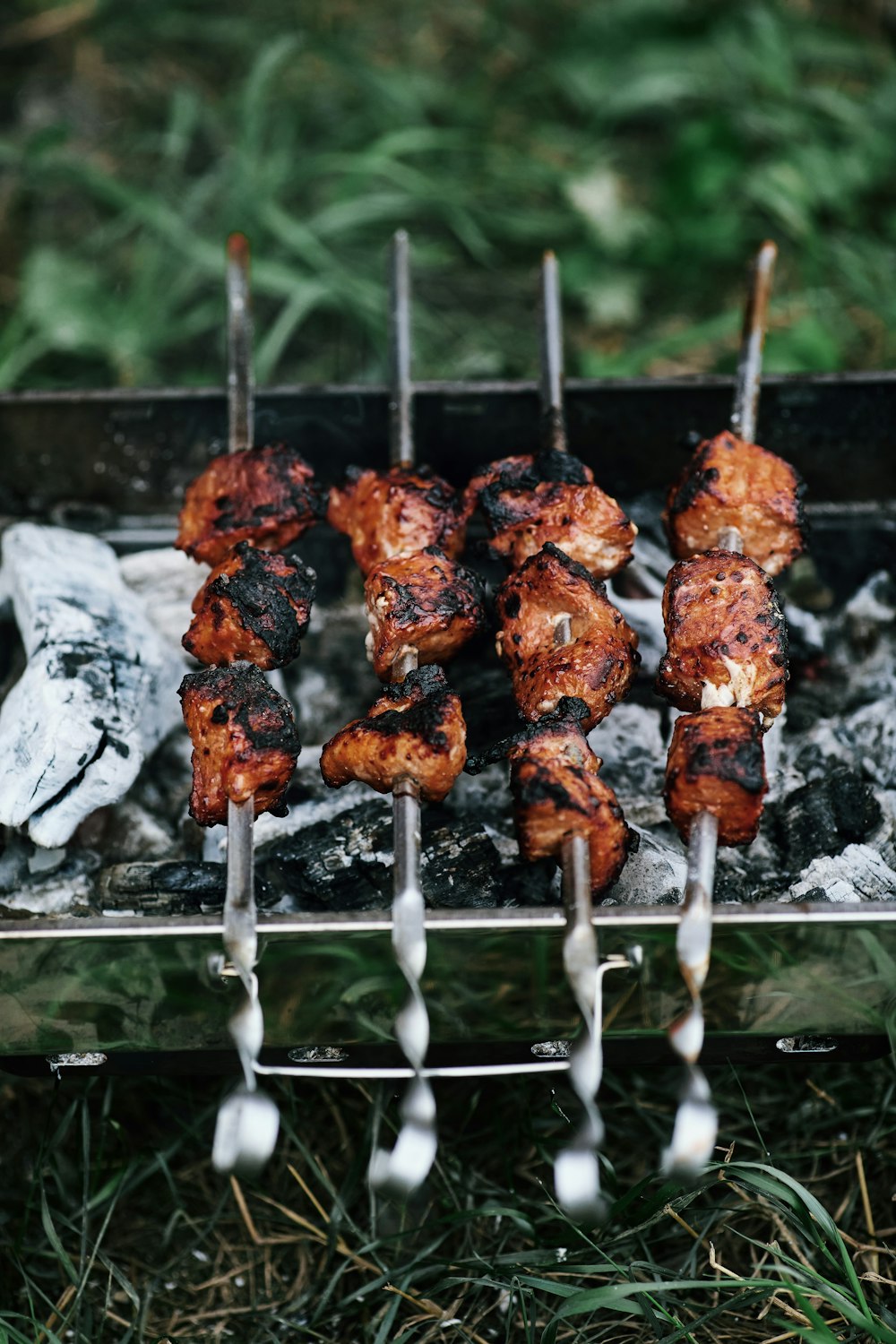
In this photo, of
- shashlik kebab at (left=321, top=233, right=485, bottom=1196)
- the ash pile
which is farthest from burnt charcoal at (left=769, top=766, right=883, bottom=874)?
shashlik kebab at (left=321, top=233, right=485, bottom=1196)

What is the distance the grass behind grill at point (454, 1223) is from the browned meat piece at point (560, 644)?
2.76ft

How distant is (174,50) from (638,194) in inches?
84.1

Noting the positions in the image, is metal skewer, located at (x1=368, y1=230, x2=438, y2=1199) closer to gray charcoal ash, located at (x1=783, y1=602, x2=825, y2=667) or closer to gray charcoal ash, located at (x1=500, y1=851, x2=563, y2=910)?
gray charcoal ash, located at (x1=500, y1=851, x2=563, y2=910)

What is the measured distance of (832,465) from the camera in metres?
3.07

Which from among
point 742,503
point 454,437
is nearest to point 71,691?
point 454,437

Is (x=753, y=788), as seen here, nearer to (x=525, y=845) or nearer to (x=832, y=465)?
(x=525, y=845)

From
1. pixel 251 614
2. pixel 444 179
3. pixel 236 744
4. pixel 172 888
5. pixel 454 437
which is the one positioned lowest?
pixel 172 888

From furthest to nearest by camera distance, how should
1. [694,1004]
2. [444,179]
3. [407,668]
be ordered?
[444,179] → [407,668] → [694,1004]

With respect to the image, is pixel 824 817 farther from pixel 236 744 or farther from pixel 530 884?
pixel 236 744

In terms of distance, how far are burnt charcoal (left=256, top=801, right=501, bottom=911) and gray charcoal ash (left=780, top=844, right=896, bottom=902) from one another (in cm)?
64

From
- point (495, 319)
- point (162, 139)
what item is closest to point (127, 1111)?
point (495, 319)

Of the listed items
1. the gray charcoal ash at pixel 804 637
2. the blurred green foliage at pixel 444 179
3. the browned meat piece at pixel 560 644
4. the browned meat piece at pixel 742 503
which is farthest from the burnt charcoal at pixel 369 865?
the blurred green foliage at pixel 444 179

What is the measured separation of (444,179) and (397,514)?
2.57 meters

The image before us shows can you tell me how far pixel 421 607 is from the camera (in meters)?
2.37
